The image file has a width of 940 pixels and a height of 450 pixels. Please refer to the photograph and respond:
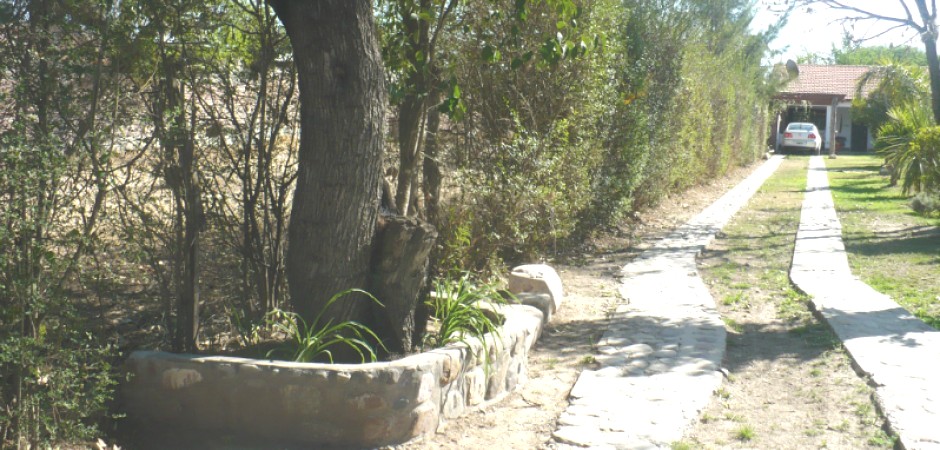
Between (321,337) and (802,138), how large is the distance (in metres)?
39.4

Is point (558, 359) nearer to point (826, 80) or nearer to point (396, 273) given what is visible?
point (396, 273)

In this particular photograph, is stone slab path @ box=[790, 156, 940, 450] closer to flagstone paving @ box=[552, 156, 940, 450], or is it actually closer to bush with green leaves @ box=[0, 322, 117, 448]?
flagstone paving @ box=[552, 156, 940, 450]

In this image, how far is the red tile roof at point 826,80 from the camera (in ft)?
148

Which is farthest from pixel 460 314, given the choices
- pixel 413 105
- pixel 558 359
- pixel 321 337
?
pixel 413 105

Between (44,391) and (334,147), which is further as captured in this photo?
(334,147)

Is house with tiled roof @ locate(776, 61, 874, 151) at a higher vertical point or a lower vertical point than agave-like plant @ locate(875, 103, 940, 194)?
higher

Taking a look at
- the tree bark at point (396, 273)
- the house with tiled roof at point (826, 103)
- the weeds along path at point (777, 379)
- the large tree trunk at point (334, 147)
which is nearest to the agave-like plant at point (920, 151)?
the weeds along path at point (777, 379)

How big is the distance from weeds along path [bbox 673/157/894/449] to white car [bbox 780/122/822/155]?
32049mm

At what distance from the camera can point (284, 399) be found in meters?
4.32

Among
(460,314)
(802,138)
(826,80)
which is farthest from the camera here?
(826,80)

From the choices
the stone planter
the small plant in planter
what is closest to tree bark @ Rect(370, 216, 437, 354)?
the small plant in planter

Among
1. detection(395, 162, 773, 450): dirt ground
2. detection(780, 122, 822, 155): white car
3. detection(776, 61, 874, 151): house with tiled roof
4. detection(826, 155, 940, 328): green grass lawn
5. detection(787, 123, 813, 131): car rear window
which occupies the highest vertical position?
detection(776, 61, 874, 151): house with tiled roof

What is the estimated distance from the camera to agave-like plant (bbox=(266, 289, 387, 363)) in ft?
15.3

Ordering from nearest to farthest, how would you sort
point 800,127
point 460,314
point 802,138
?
point 460,314
point 802,138
point 800,127
